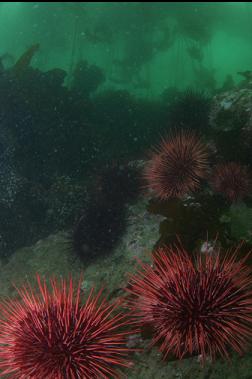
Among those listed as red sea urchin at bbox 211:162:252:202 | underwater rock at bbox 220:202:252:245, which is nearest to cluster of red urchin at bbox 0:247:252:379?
underwater rock at bbox 220:202:252:245

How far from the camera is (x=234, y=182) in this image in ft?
17.4

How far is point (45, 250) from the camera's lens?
727cm

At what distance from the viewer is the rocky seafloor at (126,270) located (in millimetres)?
3252

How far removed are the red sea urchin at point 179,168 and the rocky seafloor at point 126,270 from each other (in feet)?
3.03

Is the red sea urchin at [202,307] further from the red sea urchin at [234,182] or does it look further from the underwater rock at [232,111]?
the underwater rock at [232,111]

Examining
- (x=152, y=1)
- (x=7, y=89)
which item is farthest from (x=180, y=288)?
(x=152, y=1)

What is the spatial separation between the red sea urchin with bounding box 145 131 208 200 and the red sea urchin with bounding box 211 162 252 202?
0.37 m

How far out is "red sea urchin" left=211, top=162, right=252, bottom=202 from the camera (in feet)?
17.3

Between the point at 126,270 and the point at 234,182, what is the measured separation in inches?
93.6

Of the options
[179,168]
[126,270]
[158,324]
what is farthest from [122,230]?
[158,324]

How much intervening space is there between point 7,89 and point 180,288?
30.4 feet

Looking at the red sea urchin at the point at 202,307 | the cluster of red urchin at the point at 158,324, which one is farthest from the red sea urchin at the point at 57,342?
the red sea urchin at the point at 202,307

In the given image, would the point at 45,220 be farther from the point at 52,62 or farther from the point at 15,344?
the point at 52,62

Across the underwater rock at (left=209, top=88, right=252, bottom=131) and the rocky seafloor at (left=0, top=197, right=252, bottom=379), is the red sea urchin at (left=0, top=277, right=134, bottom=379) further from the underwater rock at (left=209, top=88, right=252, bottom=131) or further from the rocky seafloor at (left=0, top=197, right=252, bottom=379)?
the underwater rock at (left=209, top=88, right=252, bottom=131)
